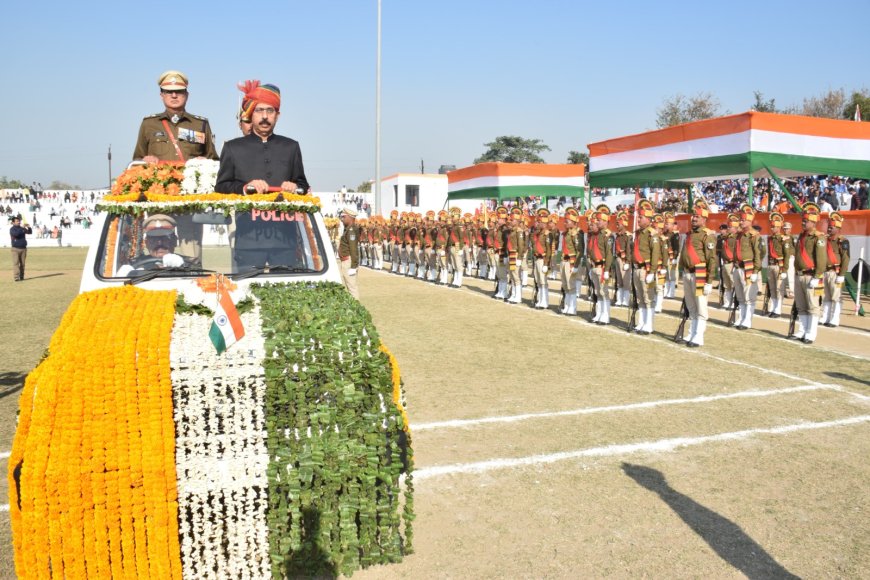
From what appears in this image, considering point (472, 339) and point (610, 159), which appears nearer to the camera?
point (472, 339)

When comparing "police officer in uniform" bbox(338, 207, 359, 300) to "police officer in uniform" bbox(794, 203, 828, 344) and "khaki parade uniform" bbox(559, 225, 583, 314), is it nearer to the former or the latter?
"khaki parade uniform" bbox(559, 225, 583, 314)

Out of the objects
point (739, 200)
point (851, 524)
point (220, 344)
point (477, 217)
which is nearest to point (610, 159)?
point (477, 217)

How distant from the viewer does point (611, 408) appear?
7.12 metres

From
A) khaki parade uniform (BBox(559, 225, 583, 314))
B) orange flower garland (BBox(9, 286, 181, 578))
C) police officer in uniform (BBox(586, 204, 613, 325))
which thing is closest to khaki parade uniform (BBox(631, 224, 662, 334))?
police officer in uniform (BBox(586, 204, 613, 325))

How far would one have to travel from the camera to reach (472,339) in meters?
11.5

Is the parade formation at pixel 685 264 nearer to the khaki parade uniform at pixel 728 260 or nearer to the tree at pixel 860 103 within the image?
the khaki parade uniform at pixel 728 260

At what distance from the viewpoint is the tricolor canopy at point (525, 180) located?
30438 millimetres

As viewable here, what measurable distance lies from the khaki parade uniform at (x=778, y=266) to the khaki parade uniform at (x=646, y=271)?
3724 millimetres

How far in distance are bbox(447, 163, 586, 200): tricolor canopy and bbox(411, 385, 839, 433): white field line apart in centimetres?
2306

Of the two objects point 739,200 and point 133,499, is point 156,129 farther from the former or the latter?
point 739,200

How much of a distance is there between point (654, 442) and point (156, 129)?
5157 mm

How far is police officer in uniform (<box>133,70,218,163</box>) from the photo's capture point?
232 inches

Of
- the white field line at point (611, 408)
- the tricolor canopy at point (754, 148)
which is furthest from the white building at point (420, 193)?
the white field line at point (611, 408)

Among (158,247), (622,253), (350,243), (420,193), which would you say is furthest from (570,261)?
(420,193)
